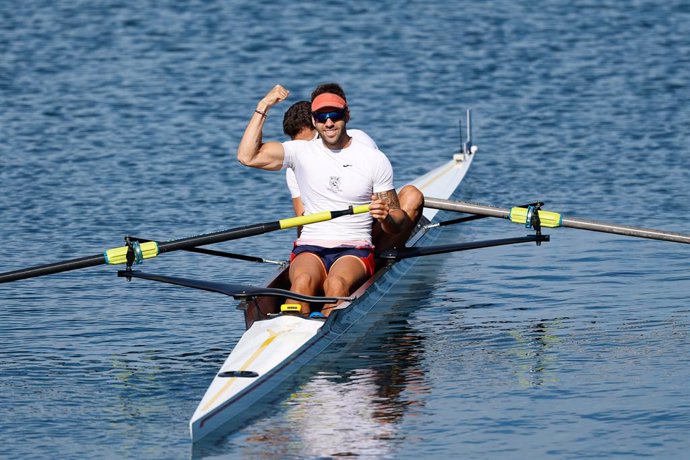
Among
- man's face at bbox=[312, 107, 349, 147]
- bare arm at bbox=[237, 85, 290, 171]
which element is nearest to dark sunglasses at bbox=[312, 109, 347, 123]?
man's face at bbox=[312, 107, 349, 147]

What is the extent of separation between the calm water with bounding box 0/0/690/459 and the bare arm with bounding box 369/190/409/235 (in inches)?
40.4

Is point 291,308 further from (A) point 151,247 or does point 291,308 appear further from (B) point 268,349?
(A) point 151,247

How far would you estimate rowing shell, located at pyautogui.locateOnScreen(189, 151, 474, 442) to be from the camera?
33.9ft

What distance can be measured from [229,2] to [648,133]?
18654 mm

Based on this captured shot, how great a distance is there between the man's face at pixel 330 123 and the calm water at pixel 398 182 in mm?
1721

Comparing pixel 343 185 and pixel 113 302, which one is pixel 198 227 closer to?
pixel 113 302

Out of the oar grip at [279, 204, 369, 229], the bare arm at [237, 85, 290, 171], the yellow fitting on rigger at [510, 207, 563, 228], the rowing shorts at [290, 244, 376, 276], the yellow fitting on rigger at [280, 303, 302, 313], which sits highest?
the bare arm at [237, 85, 290, 171]

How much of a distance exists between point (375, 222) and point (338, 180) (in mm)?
1278

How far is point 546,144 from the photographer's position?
77.3 feet

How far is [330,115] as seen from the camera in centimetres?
1234

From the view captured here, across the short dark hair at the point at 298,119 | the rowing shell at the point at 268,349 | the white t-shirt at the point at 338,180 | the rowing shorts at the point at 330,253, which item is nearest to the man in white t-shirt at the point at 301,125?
the short dark hair at the point at 298,119

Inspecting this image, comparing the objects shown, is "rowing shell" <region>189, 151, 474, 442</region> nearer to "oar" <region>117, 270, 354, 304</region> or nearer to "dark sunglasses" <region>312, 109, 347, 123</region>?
"oar" <region>117, 270, 354, 304</region>

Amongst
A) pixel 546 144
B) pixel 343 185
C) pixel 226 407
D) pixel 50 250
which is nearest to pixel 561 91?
pixel 546 144

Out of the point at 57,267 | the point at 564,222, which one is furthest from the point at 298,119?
the point at 564,222
